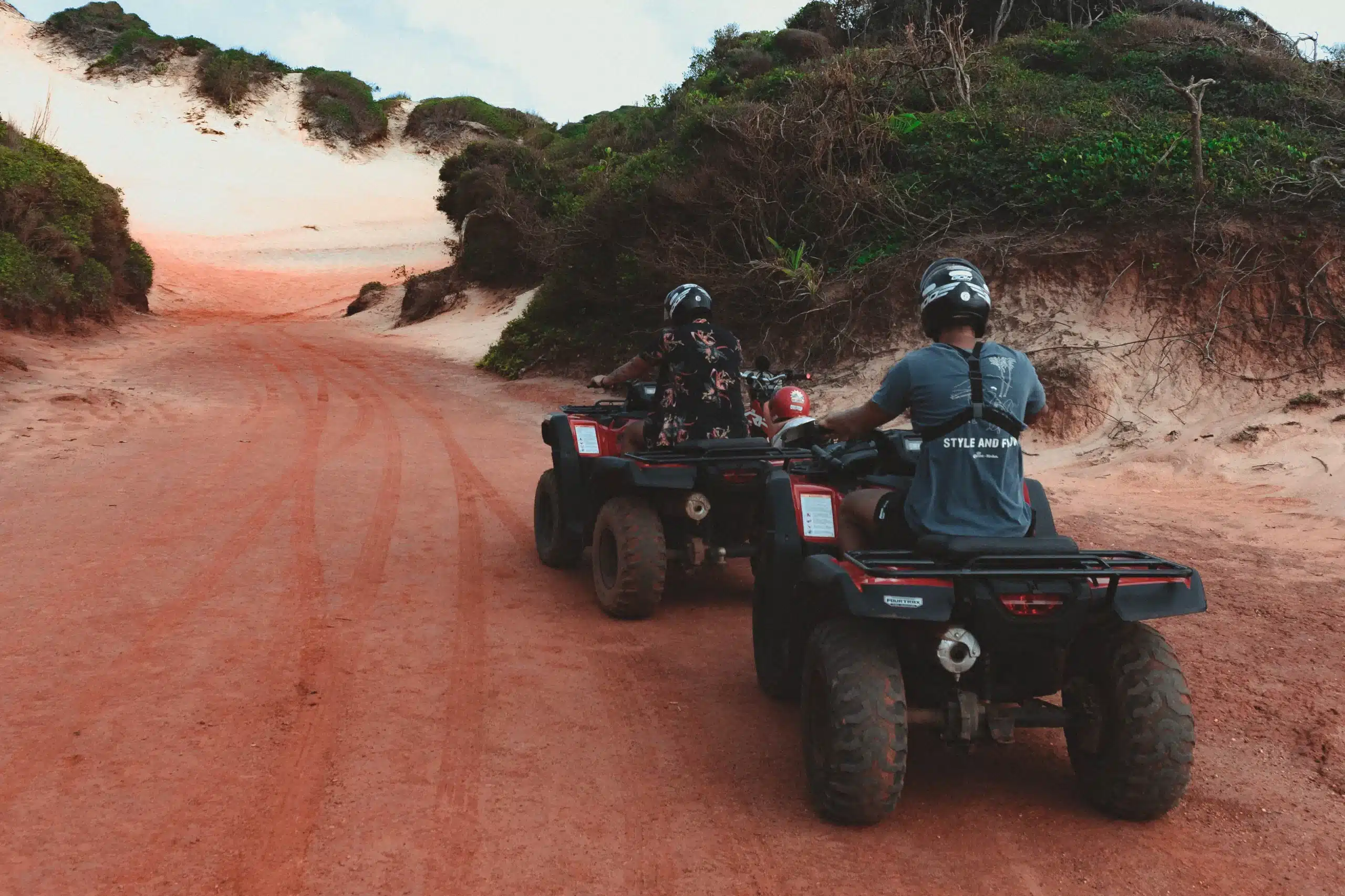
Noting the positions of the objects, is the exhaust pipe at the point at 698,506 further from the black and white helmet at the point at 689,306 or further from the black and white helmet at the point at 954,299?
the black and white helmet at the point at 954,299

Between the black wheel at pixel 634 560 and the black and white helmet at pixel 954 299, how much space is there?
2.43 metres

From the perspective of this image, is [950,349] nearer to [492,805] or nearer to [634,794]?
[634,794]

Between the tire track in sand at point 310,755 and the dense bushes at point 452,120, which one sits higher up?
the dense bushes at point 452,120

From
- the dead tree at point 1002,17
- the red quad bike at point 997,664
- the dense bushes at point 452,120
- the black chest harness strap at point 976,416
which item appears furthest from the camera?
the dense bushes at point 452,120

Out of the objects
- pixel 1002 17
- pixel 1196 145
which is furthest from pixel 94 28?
pixel 1196 145

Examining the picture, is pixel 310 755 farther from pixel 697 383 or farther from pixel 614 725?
pixel 697 383

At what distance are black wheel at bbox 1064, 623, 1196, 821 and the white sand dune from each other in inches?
1534

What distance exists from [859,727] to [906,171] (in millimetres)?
12214

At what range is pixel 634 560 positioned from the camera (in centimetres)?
590

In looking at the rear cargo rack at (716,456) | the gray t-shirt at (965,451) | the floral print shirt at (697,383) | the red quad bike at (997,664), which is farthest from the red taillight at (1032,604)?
the floral print shirt at (697,383)

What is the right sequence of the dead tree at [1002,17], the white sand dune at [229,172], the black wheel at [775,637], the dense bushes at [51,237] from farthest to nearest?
the white sand dune at [229,172]
the dead tree at [1002,17]
the dense bushes at [51,237]
the black wheel at [775,637]

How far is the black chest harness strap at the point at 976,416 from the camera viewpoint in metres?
3.71

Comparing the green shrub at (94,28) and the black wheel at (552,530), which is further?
the green shrub at (94,28)

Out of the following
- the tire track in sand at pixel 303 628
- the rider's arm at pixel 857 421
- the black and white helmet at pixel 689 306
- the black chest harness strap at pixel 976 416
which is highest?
the black and white helmet at pixel 689 306
